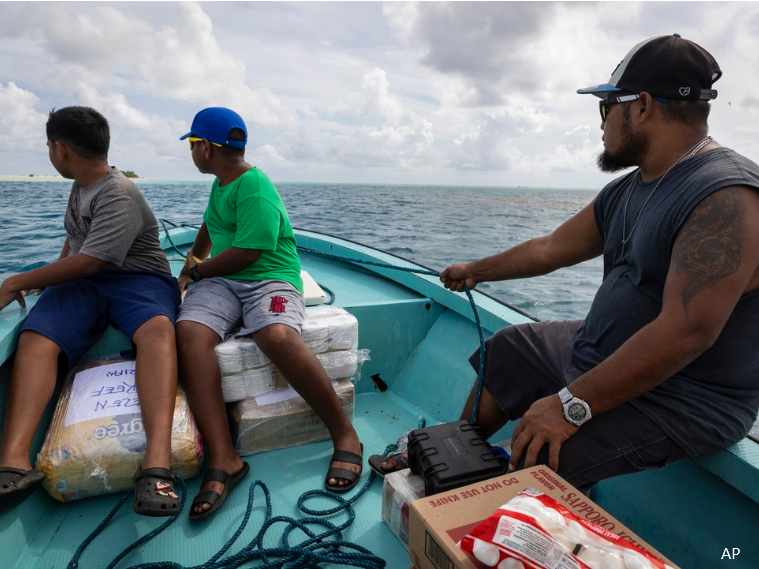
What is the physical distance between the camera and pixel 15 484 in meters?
1.31

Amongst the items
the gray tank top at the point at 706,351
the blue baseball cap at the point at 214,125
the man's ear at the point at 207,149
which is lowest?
the gray tank top at the point at 706,351

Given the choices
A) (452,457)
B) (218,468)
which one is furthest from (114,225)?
(452,457)

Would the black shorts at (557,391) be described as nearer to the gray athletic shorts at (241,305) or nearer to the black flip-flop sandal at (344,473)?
the black flip-flop sandal at (344,473)

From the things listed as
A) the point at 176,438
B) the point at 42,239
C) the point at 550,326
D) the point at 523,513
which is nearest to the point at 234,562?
the point at 176,438

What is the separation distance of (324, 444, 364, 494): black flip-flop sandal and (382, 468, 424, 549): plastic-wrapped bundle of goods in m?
0.26

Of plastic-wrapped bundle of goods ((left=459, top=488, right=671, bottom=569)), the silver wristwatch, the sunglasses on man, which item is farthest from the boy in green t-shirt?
the sunglasses on man

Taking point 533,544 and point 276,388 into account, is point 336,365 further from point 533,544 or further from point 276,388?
point 533,544

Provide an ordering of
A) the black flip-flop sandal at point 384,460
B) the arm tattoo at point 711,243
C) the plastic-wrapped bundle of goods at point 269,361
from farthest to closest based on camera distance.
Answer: the plastic-wrapped bundle of goods at point 269,361 < the black flip-flop sandal at point 384,460 < the arm tattoo at point 711,243

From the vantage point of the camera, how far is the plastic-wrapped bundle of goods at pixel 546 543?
749 millimetres

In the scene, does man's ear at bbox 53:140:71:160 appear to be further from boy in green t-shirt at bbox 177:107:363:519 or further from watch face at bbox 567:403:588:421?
watch face at bbox 567:403:588:421

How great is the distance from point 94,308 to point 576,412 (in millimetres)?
1831

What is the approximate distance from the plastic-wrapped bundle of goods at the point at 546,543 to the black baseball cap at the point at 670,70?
112 cm

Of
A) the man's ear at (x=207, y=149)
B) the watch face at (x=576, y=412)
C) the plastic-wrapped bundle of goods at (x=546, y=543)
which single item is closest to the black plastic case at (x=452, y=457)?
the watch face at (x=576, y=412)

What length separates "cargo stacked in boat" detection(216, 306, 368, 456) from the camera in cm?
187
